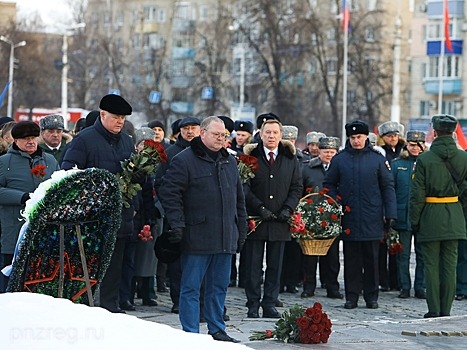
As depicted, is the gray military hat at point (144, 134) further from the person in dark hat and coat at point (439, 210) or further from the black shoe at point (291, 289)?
the person in dark hat and coat at point (439, 210)

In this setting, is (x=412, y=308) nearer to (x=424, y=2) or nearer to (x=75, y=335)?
(x=75, y=335)

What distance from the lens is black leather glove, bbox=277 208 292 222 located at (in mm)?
13938

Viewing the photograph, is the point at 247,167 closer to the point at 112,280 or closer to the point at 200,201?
the point at 112,280

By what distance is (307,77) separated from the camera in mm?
71562

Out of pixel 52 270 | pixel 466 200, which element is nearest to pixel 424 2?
pixel 466 200

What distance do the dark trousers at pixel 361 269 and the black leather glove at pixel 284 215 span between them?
1.73 metres

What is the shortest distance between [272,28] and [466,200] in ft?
166

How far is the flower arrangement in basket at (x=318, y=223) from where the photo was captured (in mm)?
15594

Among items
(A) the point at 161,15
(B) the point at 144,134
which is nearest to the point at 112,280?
(B) the point at 144,134

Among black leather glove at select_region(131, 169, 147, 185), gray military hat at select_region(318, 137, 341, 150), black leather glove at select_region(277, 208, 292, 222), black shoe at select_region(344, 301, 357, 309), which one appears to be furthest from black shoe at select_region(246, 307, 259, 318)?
gray military hat at select_region(318, 137, 341, 150)

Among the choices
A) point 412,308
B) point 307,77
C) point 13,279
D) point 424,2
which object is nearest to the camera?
point 13,279

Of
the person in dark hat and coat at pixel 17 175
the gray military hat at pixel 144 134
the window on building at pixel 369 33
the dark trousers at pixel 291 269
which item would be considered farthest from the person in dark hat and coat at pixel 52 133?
the window on building at pixel 369 33

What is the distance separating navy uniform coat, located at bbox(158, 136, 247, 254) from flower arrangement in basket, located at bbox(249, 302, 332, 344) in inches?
34.9

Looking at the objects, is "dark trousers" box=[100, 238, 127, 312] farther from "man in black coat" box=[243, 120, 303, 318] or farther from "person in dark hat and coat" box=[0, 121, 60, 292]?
"man in black coat" box=[243, 120, 303, 318]
